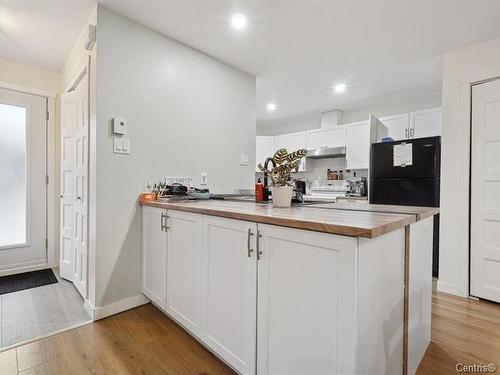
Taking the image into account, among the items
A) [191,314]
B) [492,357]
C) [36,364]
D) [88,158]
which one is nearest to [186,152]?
[88,158]

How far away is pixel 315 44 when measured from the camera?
2559 millimetres

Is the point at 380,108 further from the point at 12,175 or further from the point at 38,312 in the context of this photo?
the point at 12,175

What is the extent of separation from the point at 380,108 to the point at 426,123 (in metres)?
0.90

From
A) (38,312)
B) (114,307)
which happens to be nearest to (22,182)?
(38,312)

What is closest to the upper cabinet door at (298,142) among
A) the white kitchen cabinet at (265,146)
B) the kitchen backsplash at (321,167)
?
the kitchen backsplash at (321,167)

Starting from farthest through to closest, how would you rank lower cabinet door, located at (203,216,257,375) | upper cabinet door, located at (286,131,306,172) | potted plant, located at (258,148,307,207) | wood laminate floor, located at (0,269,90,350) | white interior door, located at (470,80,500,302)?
upper cabinet door, located at (286,131,306,172), white interior door, located at (470,80,500,302), wood laminate floor, located at (0,269,90,350), potted plant, located at (258,148,307,207), lower cabinet door, located at (203,216,257,375)

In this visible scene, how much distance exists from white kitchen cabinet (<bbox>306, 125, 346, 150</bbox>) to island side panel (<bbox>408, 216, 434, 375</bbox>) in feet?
10.0

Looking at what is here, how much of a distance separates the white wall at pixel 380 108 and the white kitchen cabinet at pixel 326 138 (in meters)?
0.42

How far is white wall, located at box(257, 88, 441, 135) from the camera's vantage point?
3.82 m

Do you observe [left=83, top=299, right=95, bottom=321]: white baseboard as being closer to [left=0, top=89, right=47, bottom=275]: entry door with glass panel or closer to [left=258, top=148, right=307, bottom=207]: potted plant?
[left=0, top=89, right=47, bottom=275]: entry door with glass panel

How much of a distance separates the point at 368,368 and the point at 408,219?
60 cm

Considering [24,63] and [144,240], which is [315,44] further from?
[24,63]

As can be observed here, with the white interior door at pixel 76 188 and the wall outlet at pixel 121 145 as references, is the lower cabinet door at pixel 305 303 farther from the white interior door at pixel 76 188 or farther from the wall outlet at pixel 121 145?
the white interior door at pixel 76 188

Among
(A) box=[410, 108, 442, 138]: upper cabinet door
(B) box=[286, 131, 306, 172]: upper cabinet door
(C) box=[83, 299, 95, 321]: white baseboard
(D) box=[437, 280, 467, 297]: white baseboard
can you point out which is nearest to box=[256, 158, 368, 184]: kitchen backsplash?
(B) box=[286, 131, 306, 172]: upper cabinet door
